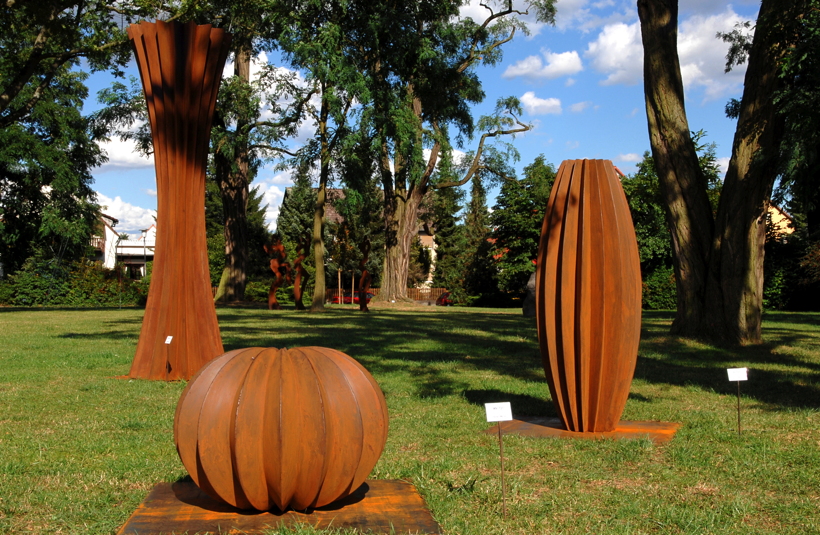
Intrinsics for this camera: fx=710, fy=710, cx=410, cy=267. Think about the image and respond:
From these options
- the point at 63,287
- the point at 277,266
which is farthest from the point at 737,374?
the point at 63,287

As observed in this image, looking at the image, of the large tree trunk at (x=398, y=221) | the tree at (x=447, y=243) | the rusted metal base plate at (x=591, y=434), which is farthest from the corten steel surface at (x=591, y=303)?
the tree at (x=447, y=243)

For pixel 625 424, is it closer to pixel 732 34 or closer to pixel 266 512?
pixel 266 512

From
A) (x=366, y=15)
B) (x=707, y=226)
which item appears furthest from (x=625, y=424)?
(x=366, y=15)

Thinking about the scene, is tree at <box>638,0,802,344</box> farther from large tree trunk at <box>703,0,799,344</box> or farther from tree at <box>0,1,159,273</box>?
tree at <box>0,1,159,273</box>

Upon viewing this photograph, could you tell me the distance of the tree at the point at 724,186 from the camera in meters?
12.9

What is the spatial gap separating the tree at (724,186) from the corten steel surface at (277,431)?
10.8 m

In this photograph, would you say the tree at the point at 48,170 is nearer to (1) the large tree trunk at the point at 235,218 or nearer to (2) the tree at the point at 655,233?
(1) the large tree trunk at the point at 235,218

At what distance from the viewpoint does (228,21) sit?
82.2 feet

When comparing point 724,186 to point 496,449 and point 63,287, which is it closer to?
point 496,449

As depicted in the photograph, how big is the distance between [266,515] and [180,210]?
20.0 feet

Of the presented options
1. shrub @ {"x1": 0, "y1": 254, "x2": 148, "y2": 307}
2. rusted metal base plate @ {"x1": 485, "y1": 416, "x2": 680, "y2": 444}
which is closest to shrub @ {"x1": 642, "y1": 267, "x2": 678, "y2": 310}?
shrub @ {"x1": 0, "y1": 254, "x2": 148, "y2": 307}

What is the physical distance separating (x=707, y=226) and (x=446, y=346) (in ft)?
17.9

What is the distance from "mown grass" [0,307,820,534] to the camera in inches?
169

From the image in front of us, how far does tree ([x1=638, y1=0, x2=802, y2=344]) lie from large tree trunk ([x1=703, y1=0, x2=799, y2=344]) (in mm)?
17
